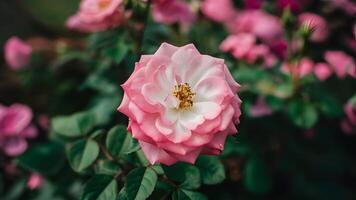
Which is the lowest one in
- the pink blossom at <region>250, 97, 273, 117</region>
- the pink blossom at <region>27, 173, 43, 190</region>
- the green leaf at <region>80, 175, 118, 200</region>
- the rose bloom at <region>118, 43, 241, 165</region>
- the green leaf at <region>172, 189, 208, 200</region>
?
the pink blossom at <region>27, 173, 43, 190</region>

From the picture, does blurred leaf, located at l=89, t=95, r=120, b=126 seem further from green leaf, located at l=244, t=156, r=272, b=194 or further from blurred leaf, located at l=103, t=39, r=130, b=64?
green leaf, located at l=244, t=156, r=272, b=194

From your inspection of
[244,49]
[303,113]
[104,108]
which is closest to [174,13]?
[244,49]

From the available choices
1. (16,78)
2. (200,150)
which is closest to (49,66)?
(16,78)

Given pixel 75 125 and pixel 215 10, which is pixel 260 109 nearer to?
pixel 215 10

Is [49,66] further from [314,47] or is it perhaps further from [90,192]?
[314,47]

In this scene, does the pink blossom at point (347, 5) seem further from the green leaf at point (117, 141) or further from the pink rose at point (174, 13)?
the green leaf at point (117, 141)

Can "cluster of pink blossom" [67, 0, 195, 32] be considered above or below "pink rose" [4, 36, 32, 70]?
above

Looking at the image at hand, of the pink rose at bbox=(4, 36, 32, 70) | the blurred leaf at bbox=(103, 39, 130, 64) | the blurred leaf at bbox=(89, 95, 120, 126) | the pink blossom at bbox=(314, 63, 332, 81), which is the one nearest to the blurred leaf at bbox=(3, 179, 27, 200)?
the blurred leaf at bbox=(89, 95, 120, 126)
